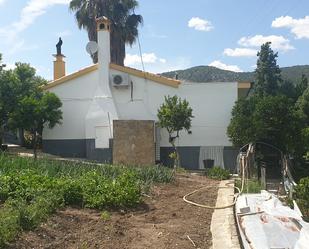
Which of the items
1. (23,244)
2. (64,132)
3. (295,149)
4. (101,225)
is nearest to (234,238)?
(101,225)

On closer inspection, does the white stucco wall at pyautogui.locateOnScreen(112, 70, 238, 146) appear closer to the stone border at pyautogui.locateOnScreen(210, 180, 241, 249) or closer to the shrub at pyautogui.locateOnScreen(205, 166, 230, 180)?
the shrub at pyautogui.locateOnScreen(205, 166, 230, 180)

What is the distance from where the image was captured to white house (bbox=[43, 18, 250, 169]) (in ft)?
90.3

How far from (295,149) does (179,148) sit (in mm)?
7661

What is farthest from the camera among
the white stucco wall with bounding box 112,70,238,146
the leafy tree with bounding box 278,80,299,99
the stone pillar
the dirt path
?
the leafy tree with bounding box 278,80,299,99

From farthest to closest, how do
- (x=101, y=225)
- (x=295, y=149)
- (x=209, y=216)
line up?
(x=295, y=149) → (x=209, y=216) → (x=101, y=225)

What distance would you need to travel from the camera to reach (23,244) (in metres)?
5.98

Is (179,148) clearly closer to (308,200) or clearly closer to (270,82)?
(270,82)

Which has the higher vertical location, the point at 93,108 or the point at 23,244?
the point at 93,108

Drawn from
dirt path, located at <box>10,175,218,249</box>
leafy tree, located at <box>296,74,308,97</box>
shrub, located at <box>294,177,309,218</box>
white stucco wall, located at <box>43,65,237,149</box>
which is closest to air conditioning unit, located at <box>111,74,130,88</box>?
white stucco wall, located at <box>43,65,237,149</box>

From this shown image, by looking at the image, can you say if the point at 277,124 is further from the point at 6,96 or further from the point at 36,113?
the point at 6,96

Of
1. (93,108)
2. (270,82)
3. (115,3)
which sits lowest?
(93,108)

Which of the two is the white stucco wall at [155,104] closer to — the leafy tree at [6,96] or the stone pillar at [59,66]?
the stone pillar at [59,66]

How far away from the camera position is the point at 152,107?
28312 millimetres

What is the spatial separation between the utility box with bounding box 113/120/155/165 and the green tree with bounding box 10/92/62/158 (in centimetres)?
363
